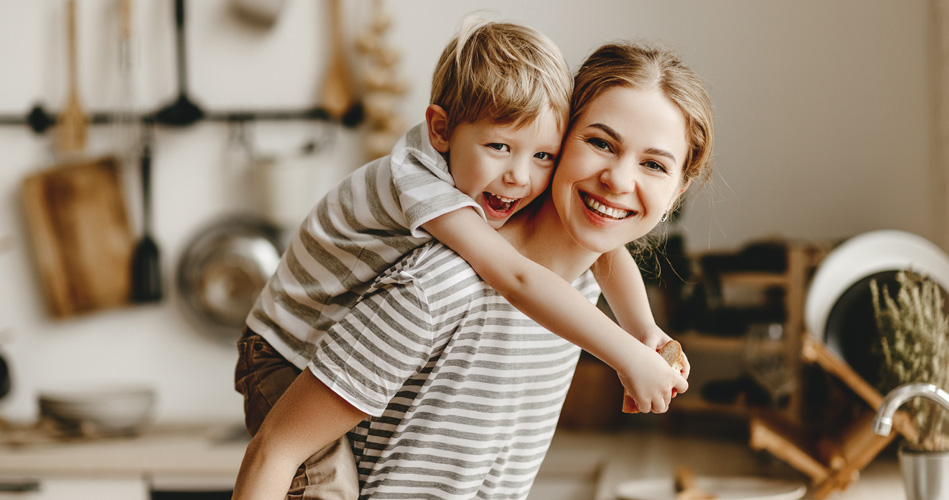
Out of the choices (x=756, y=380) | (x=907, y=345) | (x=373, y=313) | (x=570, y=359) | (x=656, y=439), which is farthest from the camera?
(x=656, y=439)

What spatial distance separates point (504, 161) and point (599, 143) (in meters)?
0.08

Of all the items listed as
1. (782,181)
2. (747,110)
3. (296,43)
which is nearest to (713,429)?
(782,181)

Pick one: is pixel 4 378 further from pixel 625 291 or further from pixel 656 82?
pixel 656 82

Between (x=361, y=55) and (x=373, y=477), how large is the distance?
177 cm

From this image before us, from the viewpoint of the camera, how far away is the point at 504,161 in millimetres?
707

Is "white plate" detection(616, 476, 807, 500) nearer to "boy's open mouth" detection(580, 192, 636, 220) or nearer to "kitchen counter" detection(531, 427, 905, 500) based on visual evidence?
"kitchen counter" detection(531, 427, 905, 500)

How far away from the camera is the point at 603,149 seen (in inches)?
26.3

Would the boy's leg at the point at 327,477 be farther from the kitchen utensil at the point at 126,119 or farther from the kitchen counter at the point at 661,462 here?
the kitchen utensil at the point at 126,119

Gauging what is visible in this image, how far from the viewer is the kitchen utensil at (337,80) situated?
230 centimetres

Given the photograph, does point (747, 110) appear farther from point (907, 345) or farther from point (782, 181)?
point (907, 345)

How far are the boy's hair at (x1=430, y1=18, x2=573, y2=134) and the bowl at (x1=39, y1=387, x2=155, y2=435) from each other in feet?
5.42

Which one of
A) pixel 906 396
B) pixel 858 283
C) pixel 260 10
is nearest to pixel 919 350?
pixel 906 396

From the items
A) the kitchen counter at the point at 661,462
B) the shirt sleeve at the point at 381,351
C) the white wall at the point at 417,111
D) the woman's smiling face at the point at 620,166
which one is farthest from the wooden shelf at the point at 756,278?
the shirt sleeve at the point at 381,351

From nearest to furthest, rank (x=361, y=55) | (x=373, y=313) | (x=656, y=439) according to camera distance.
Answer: (x=373, y=313) → (x=656, y=439) → (x=361, y=55)
